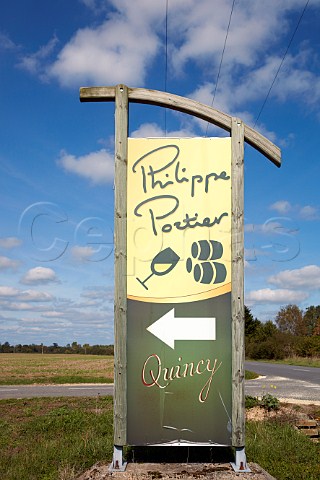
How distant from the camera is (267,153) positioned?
19.6ft

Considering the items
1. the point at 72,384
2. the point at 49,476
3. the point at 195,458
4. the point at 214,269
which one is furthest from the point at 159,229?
the point at 72,384

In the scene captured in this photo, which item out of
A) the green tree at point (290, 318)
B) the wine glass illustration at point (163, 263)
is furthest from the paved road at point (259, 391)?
the green tree at point (290, 318)

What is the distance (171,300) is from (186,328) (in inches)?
14.2

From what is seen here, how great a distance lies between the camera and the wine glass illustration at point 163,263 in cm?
547

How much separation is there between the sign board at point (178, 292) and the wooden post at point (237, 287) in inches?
2.7

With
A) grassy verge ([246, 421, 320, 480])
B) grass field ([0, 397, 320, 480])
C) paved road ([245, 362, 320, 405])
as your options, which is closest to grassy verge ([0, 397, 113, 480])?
grass field ([0, 397, 320, 480])

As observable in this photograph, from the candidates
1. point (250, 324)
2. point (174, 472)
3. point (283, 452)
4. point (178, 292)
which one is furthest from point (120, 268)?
point (250, 324)

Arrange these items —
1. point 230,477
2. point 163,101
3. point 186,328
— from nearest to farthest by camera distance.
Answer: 1. point 230,477
2. point 186,328
3. point 163,101

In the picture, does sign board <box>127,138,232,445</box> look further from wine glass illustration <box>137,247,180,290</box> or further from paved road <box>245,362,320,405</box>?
paved road <box>245,362,320,405</box>

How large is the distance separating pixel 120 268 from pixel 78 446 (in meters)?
3.12

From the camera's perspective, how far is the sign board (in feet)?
17.6

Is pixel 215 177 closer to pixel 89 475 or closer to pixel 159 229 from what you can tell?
pixel 159 229

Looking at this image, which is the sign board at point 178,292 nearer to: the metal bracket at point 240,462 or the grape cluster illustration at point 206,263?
the grape cluster illustration at point 206,263

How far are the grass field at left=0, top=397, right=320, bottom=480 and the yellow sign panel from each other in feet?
7.13
